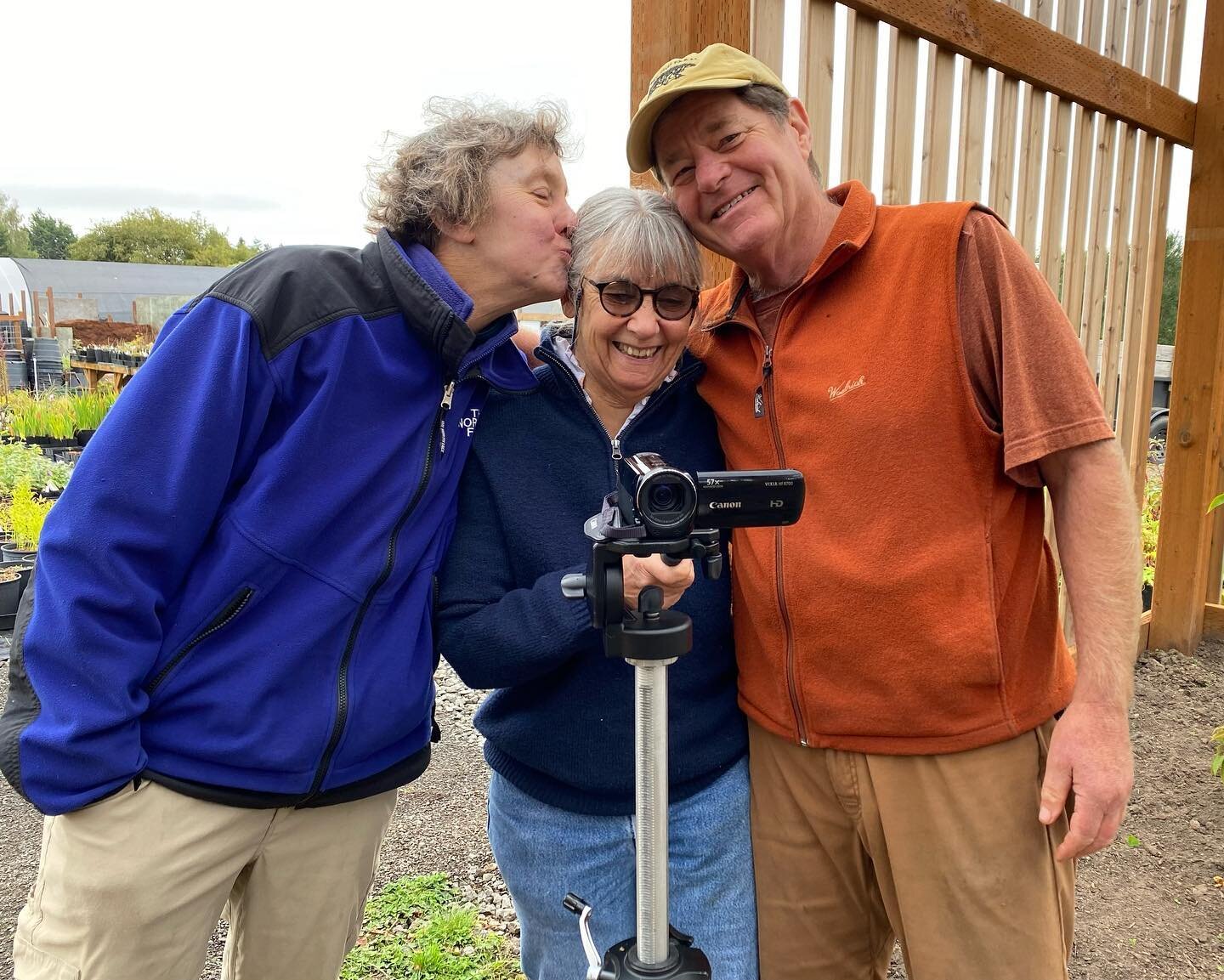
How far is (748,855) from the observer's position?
191 cm

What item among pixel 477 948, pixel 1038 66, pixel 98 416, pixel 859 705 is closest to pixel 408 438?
pixel 859 705

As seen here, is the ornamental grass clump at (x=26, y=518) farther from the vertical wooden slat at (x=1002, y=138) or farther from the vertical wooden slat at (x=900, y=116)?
the vertical wooden slat at (x=1002, y=138)

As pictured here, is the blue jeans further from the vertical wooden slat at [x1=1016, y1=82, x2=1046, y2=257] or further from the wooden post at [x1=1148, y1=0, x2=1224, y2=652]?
the wooden post at [x1=1148, y1=0, x2=1224, y2=652]

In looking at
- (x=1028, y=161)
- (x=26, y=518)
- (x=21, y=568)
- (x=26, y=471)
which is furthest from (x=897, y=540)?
(x=26, y=471)

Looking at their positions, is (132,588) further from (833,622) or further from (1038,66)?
(1038,66)

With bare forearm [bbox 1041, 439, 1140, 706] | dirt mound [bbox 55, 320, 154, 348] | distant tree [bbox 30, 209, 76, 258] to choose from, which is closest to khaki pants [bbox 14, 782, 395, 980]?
bare forearm [bbox 1041, 439, 1140, 706]

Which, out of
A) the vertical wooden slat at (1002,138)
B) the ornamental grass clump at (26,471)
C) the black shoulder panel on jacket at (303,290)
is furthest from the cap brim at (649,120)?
the ornamental grass clump at (26,471)

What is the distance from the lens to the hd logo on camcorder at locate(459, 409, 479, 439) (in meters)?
1.85

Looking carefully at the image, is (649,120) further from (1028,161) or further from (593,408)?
(1028,161)

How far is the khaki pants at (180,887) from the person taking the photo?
1.56 meters

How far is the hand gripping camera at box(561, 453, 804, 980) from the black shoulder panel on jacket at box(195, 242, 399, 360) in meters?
0.66

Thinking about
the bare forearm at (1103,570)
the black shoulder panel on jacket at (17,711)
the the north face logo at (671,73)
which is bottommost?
the black shoulder panel on jacket at (17,711)

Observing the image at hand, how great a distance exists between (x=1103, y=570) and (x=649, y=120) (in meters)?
1.25

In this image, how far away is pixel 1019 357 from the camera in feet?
5.27
